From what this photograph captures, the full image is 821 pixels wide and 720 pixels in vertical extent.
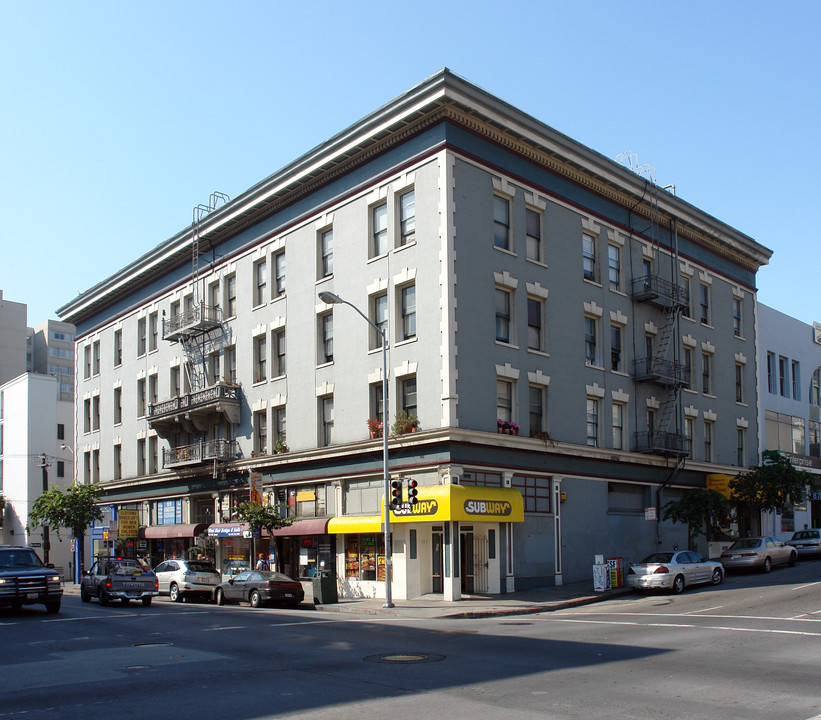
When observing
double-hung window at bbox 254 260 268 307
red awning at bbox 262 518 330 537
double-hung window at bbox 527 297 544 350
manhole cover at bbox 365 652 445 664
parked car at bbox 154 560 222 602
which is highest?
double-hung window at bbox 254 260 268 307

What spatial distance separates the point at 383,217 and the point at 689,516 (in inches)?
729

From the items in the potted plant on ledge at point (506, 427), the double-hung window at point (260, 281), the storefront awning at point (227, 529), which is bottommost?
the storefront awning at point (227, 529)

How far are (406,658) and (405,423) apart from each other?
16.9 meters

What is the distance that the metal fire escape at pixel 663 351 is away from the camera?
39.6m

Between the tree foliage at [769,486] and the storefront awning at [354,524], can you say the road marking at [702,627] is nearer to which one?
the storefront awning at [354,524]

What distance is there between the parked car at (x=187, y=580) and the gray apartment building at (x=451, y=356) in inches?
141

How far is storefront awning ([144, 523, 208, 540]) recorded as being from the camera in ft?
143

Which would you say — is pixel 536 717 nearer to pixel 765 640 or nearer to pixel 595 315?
pixel 765 640

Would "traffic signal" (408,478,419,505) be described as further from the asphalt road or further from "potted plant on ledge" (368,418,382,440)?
the asphalt road

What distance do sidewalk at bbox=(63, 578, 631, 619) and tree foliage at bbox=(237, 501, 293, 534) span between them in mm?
4138

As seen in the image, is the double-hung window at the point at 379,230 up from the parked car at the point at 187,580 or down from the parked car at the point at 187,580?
up

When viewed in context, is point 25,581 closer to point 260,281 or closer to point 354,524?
point 354,524

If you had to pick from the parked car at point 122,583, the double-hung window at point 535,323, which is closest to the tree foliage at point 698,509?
the double-hung window at point 535,323

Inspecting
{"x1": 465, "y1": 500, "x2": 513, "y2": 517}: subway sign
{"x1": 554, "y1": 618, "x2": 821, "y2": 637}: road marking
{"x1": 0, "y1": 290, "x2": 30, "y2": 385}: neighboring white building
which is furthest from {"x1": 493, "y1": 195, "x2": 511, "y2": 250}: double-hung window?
{"x1": 0, "y1": 290, "x2": 30, "y2": 385}: neighboring white building
